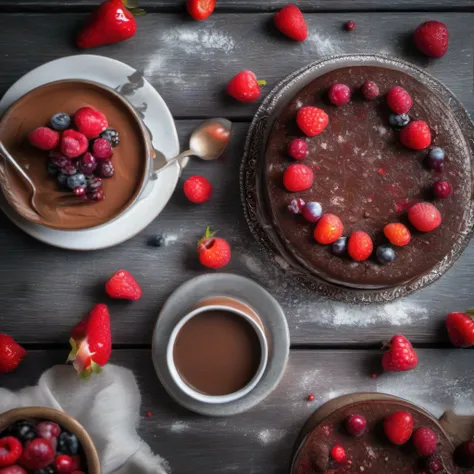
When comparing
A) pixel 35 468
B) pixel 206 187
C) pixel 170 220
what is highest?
pixel 206 187

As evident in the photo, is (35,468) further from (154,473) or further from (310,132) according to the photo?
(310,132)

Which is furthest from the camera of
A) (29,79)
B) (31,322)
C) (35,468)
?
(31,322)

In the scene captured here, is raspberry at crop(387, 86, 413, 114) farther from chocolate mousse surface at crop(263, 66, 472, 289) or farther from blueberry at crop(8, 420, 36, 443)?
blueberry at crop(8, 420, 36, 443)

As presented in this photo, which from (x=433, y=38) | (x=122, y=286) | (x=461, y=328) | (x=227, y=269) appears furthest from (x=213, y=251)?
(x=433, y=38)

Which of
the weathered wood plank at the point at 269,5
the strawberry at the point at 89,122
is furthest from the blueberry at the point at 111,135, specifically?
the weathered wood plank at the point at 269,5

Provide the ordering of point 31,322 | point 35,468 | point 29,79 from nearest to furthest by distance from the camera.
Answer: point 35,468 → point 29,79 → point 31,322

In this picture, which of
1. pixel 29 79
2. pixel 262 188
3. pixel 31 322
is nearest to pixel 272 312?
pixel 262 188
